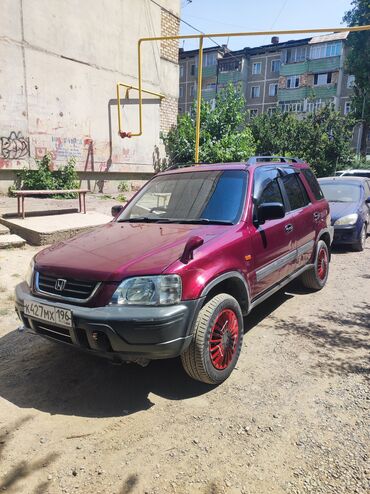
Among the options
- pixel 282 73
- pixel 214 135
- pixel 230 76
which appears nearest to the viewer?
pixel 214 135

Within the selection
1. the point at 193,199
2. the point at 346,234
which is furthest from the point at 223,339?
the point at 346,234

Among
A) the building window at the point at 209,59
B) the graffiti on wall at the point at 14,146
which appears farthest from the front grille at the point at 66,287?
the building window at the point at 209,59

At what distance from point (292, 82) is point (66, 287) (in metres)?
49.7

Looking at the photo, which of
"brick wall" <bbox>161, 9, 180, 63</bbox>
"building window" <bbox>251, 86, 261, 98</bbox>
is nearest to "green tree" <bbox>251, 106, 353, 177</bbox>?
"brick wall" <bbox>161, 9, 180, 63</bbox>

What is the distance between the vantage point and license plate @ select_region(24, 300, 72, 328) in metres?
2.66

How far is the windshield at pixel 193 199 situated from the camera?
3582 mm

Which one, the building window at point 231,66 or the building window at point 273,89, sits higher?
the building window at point 231,66

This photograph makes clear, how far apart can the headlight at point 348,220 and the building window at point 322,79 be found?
4246 cm

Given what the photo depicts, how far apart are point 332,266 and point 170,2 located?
45.5ft

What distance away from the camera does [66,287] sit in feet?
9.16

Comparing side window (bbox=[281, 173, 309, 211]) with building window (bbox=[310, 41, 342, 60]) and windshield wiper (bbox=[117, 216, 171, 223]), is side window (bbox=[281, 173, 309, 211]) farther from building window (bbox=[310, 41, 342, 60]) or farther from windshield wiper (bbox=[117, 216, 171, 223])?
building window (bbox=[310, 41, 342, 60])

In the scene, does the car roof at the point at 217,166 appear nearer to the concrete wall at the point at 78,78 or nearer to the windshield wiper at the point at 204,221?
the windshield wiper at the point at 204,221

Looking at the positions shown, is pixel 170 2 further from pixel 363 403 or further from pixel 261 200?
pixel 363 403

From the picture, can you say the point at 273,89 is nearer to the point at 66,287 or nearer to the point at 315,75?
the point at 315,75
